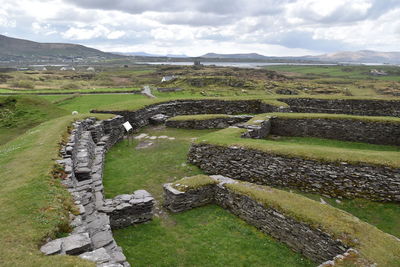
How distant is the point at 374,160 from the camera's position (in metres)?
13.6

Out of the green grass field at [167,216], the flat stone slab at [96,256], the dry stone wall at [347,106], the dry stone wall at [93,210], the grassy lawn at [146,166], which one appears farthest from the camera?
the dry stone wall at [347,106]

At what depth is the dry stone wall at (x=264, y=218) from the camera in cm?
937

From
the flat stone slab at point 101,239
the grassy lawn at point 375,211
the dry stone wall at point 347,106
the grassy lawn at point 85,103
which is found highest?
the dry stone wall at point 347,106

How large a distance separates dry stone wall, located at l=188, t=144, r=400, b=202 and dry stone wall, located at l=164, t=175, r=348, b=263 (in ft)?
8.10

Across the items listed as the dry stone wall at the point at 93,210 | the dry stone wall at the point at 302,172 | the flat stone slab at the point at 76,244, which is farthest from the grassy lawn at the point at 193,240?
the dry stone wall at the point at 302,172

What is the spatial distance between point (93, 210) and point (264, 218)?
Result: 692cm

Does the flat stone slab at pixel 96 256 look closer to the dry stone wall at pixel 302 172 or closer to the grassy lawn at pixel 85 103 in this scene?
the dry stone wall at pixel 302 172

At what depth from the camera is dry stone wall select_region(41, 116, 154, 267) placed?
23.2 feet

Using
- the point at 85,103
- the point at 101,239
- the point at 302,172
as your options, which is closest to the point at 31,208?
the point at 101,239

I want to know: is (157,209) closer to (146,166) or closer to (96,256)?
(146,166)

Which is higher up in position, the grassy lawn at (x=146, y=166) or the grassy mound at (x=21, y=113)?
the grassy mound at (x=21, y=113)

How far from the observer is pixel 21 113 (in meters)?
27.3

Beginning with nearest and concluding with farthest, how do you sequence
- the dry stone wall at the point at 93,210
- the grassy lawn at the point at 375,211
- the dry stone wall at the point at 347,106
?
the dry stone wall at the point at 93,210 → the grassy lawn at the point at 375,211 → the dry stone wall at the point at 347,106

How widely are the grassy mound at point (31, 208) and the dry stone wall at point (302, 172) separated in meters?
9.14
